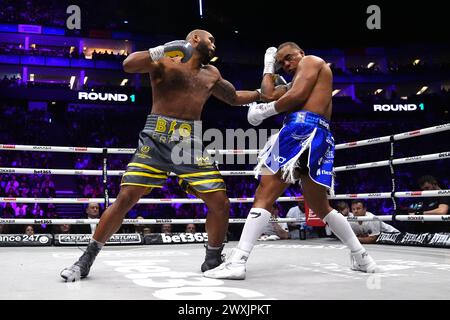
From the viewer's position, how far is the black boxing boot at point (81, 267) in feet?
7.00

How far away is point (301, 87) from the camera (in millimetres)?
2443

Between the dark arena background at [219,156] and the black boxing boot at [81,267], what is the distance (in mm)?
49

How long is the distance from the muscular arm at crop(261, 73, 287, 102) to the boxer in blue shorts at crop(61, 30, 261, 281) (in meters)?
0.31

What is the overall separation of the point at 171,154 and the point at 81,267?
700mm

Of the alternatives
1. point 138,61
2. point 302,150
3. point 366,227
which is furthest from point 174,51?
point 366,227

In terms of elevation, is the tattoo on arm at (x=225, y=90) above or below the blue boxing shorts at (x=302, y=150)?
above

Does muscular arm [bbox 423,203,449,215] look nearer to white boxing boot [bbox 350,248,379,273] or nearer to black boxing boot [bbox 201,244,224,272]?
white boxing boot [bbox 350,248,379,273]

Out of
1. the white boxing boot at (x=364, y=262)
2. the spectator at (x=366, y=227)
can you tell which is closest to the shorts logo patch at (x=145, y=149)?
the white boxing boot at (x=364, y=262)

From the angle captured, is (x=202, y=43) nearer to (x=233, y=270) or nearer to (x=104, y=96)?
(x=233, y=270)

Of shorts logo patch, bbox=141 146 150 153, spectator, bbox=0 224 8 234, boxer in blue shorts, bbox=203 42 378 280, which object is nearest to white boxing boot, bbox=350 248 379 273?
boxer in blue shorts, bbox=203 42 378 280

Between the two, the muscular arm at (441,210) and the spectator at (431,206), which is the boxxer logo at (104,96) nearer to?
the spectator at (431,206)

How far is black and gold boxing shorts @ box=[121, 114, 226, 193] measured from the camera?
244 cm
